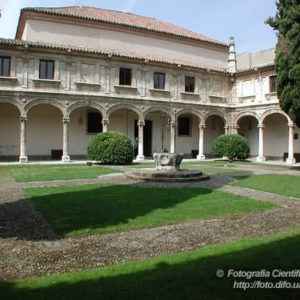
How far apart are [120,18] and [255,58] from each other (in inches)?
517

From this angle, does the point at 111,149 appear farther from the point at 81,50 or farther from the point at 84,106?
the point at 81,50

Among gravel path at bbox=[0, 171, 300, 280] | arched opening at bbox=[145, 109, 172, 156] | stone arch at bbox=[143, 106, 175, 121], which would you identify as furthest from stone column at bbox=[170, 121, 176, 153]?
gravel path at bbox=[0, 171, 300, 280]

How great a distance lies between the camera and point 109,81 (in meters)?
24.1

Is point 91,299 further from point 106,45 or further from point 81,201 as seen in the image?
point 106,45

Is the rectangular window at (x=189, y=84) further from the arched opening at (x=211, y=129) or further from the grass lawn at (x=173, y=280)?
the grass lawn at (x=173, y=280)

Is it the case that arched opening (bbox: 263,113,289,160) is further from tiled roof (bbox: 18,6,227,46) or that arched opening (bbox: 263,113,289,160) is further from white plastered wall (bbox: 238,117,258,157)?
tiled roof (bbox: 18,6,227,46)

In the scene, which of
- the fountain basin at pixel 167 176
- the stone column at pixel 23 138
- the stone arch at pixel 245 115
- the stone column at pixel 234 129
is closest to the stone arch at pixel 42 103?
the stone column at pixel 23 138

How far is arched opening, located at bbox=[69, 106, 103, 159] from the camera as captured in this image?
2519 centimetres

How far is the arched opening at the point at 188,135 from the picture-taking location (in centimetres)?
2908

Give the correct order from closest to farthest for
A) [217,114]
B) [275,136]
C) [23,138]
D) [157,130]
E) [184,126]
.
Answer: [23,138] < [157,130] < [275,136] < [217,114] < [184,126]

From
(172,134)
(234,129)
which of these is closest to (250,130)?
(234,129)

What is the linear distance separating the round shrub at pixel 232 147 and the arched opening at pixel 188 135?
4.62 meters

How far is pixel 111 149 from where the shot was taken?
19812 mm

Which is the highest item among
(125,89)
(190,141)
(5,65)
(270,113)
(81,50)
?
(81,50)
